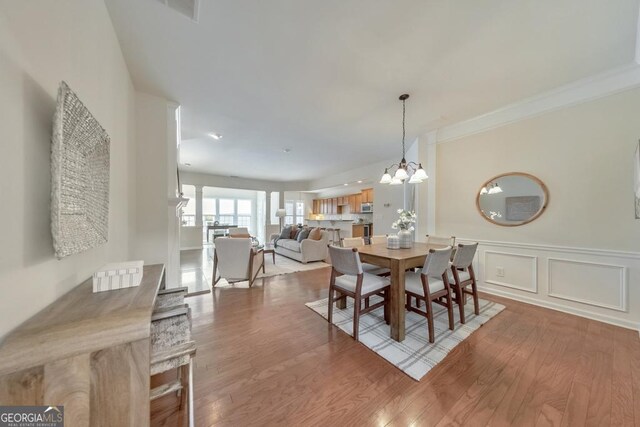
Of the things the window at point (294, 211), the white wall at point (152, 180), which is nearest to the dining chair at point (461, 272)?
the white wall at point (152, 180)

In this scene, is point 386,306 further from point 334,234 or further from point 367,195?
point 334,234

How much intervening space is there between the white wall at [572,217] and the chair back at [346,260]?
7.72 ft

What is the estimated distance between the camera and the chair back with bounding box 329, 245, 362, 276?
6.77 feet

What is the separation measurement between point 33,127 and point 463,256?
3233mm

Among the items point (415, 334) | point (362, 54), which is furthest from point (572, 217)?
point (362, 54)

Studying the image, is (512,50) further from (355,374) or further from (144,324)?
(144,324)

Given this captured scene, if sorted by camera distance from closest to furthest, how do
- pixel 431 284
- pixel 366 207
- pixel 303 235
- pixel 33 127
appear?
pixel 33 127 < pixel 431 284 < pixel 303 235 < pixel 366 207

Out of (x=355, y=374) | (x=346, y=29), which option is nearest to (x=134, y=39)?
(x=346, y=29)

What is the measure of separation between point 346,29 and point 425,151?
280 cm

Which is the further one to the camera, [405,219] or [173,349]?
[405,219]

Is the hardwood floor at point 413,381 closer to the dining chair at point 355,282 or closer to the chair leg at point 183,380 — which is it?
the chair leg at point 183,380

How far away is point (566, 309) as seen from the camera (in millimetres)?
2549

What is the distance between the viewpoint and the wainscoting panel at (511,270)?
280 centimetres

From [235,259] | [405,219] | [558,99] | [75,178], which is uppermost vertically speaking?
Answer: [558,99]
